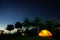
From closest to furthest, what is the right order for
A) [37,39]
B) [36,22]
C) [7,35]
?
[37,39] → [7,35] → [36,22]

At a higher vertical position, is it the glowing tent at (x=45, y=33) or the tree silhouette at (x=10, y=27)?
the tree silhouette at (x=10, y=27)

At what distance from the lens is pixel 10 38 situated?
7316 mm

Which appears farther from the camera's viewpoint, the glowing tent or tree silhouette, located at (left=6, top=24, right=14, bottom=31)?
the glowing tent

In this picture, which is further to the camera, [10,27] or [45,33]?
[45,33]

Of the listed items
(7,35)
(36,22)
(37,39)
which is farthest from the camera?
(36,22)

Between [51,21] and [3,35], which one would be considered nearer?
[3,35]

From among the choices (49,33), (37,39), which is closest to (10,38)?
(37,39)

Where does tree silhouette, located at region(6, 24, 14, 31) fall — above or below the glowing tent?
above

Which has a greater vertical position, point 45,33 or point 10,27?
point 10,27

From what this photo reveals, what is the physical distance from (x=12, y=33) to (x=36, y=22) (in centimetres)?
104

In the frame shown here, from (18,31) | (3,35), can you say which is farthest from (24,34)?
(3,35)

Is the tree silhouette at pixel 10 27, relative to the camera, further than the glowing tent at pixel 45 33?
No

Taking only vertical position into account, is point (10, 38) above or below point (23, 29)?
below

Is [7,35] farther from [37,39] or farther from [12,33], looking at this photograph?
[37,39]
